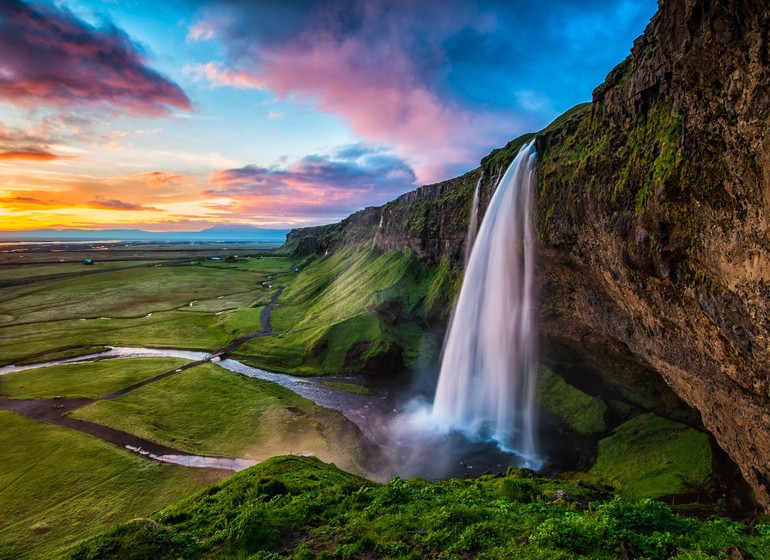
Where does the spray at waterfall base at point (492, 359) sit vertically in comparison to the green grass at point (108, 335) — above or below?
above

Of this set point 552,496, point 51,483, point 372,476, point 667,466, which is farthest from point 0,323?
point 667,466

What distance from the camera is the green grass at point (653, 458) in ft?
86.1

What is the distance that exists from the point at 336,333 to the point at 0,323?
84.8 m

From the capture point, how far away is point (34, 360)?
198 ft

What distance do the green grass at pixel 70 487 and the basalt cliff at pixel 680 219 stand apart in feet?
119

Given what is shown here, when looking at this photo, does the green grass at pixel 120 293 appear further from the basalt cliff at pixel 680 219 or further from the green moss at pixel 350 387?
the basalt cliff at pixel 680 219

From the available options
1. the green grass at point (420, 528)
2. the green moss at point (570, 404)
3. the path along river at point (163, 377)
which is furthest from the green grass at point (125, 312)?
the green moss at point (570, 404)

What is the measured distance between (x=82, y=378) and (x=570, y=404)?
6622cm

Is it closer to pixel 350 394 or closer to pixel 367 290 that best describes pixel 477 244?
pixel 350 394

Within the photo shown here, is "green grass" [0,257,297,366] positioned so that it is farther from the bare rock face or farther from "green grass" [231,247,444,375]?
the bare rock face

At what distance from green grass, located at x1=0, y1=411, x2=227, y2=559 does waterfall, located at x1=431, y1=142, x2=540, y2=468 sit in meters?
26.9

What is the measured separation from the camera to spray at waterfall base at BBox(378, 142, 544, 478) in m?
35.4

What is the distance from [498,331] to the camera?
4509cm

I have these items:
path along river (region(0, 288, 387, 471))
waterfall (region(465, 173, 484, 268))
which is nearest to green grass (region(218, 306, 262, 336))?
path along river (region(0, 288, 387, 471))
